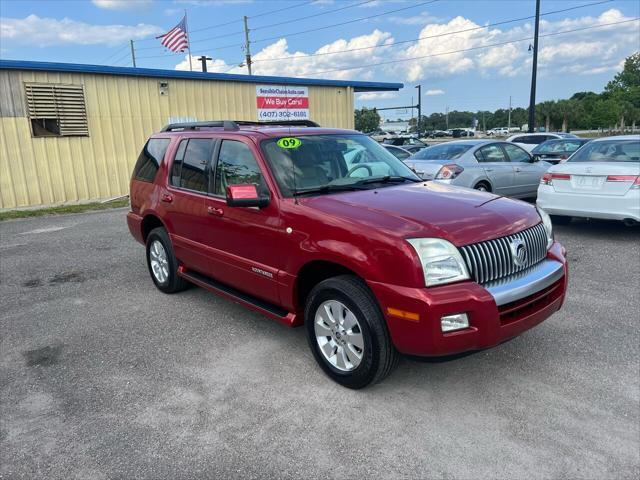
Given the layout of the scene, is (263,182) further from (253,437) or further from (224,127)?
(253,437)

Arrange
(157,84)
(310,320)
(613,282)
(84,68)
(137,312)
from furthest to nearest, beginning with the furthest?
(157,84) < (84,68) < (613,282) < (137,312) < (310,320)

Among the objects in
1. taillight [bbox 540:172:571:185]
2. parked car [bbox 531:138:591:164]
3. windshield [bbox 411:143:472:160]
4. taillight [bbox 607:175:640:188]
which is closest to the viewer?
taillight [bbox 607:175:640:188]

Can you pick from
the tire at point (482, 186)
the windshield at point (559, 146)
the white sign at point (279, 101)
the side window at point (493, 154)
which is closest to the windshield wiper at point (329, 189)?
the tire at point (482, 186)

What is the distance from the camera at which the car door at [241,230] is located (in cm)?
396

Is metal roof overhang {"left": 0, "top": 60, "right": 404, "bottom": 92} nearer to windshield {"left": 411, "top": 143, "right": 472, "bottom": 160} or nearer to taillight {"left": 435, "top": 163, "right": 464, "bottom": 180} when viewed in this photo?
windshield {"left": 411, "top": 143, "right": 472, "bottom": 160}

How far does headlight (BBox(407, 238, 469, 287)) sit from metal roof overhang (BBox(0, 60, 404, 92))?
1308cm

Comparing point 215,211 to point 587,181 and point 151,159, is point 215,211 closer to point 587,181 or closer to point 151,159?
point 151,159

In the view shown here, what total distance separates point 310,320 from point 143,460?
1418mm

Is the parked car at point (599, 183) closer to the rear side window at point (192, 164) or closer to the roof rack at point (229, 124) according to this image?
the roof rack at point (229, 124)

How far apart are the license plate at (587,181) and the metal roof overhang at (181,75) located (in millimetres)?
11744

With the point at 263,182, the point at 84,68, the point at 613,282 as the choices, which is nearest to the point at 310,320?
the point at 263,182

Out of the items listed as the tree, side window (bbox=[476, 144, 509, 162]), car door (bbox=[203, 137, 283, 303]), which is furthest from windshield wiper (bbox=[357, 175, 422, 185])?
the tree

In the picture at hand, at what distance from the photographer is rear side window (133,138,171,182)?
5.62 metres

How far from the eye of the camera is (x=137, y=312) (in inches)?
206
